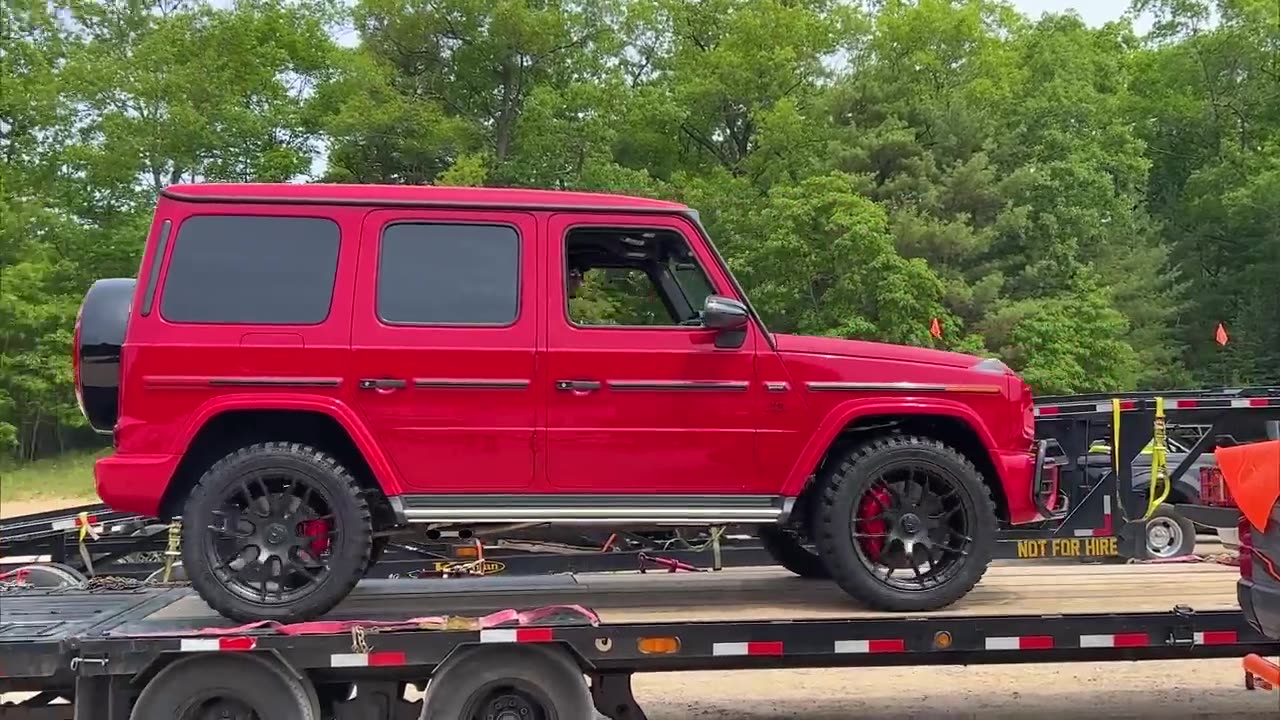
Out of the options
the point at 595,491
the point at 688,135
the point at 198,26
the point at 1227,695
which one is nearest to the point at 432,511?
the point at 595,491

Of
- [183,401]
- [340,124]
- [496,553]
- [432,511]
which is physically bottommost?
[496,553]

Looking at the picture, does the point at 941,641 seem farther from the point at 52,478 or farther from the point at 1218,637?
the point at 52,478

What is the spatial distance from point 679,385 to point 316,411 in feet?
5.41

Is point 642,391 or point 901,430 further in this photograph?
point 901,430

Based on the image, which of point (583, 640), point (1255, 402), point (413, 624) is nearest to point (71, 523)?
point (413, 624)

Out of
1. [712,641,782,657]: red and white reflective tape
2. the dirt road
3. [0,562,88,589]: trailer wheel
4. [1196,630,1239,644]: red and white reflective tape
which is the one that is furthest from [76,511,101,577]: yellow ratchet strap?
[1196,630,1239,644]: red and white reflective tape

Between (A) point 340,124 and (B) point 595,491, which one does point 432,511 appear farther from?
(A) point 340,124

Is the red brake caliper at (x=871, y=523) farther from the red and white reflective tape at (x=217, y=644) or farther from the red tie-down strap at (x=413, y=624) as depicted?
the red and white reflective tape at (x=217, y=644)

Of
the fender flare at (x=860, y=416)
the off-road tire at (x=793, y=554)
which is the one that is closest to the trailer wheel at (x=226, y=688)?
the fender flare at (x=860, y=416)

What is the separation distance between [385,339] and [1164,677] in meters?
6.22

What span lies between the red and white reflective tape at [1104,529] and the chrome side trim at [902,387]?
3.36 m

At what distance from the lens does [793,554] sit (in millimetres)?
6473

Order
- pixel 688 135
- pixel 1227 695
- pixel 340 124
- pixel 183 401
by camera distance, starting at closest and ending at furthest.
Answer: pixel 183 401, pixel 1227 695, pixel 340 124, pixel 688 135

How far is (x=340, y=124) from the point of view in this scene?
94.4ft
